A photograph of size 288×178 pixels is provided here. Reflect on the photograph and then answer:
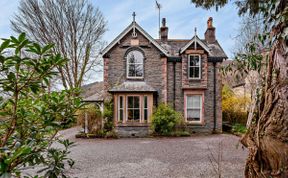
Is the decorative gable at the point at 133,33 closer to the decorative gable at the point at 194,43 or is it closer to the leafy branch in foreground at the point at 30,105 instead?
the decorative gable at the point at 194,43

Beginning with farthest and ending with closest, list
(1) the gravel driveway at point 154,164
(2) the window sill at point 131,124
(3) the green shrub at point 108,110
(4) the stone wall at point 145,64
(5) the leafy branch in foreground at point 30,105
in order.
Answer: (4) the stone wall at point 145,64
(2) the window sill at point 131,124
(3) the green shrub at point 108,110
(1) the gravel driveway at point 154,164
(5) the leafy branch in foreground at point 30,105

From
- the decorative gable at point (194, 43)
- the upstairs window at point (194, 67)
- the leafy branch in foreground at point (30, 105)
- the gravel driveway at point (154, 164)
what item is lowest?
the gravel driveway at point (154, 164)

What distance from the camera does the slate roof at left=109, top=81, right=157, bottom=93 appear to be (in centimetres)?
1289

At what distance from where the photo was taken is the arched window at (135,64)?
13.8 m

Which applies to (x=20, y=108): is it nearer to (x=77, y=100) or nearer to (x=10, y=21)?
(x=77, y=100)

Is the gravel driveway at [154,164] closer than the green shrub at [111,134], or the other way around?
the gravel driveway at [154,164]

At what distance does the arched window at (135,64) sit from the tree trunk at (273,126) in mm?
11427

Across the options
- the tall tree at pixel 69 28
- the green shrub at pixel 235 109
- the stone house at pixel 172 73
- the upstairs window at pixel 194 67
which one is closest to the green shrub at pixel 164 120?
the stone house at pixel 172 73

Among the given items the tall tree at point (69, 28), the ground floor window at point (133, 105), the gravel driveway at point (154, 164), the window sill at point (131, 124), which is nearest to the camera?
the gravel driveway at point (154, 164)

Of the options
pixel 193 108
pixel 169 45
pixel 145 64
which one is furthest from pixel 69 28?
pixel 193 108

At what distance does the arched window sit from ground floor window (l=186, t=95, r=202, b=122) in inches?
159

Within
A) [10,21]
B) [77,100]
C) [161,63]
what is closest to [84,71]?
[10,21]

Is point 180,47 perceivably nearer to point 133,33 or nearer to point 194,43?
point 194,43

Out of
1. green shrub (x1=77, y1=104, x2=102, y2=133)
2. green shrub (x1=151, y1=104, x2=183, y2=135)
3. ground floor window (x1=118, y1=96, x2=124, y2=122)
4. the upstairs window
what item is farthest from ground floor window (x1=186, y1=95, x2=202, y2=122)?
green shrub (x1=77, y1=104, x2=102, y2=133)
